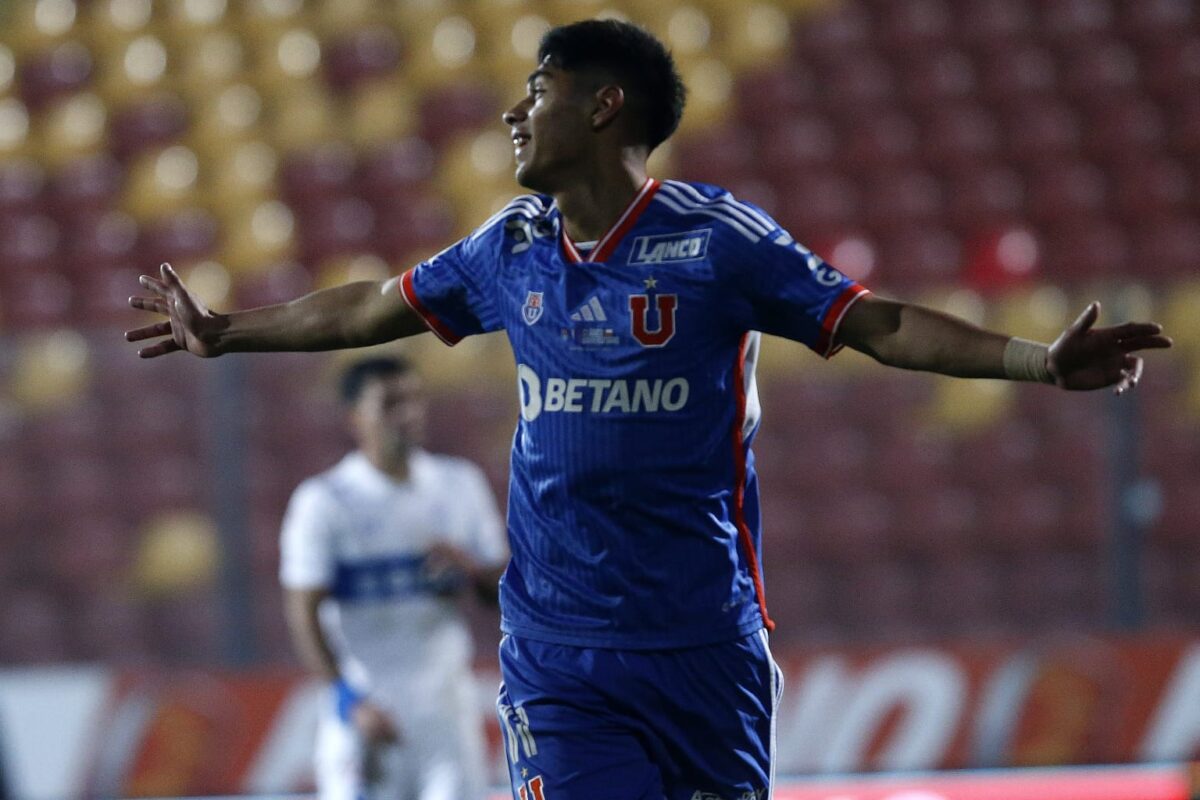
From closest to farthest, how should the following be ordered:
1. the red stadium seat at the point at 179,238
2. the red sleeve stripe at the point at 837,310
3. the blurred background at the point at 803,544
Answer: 1. the red sleeve stripe at the point at 837,310
2. the blurred background at the point at 803,544
3. the red stadium seat at the point at 179,238

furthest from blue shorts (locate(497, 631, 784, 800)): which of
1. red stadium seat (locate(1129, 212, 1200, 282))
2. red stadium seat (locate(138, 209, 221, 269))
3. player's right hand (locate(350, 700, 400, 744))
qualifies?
red stadium seat (locate(138, 209, 221, 269))

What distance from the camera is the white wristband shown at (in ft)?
8.73

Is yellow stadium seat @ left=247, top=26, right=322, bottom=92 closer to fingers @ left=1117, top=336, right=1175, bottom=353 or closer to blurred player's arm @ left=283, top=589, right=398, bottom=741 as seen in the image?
blurred player's arm @ left=283, top=589, right=398, bottom=741

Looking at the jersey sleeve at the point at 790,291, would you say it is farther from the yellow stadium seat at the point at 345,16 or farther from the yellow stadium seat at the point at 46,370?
the yellow stadium seat at the point at 345,16

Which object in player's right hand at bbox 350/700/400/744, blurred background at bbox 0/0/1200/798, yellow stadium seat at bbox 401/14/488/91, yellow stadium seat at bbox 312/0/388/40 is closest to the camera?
player's right hand at bbox 350/700/400/744

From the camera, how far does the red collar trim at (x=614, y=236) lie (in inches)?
119

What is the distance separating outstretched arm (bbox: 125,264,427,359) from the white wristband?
1120 millimetres

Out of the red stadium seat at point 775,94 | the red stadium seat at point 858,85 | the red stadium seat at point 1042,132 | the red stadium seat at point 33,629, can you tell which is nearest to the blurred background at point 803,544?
the red stadium seat at point 33,629

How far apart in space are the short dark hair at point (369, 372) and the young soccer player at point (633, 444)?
2157mm

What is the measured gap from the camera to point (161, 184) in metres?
10.7

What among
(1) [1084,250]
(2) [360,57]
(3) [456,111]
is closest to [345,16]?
(2) [360,57]

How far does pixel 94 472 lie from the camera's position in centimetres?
754

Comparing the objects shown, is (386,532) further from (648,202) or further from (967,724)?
(967,724)

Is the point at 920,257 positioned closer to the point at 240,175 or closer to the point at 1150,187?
the point at 1150,187
